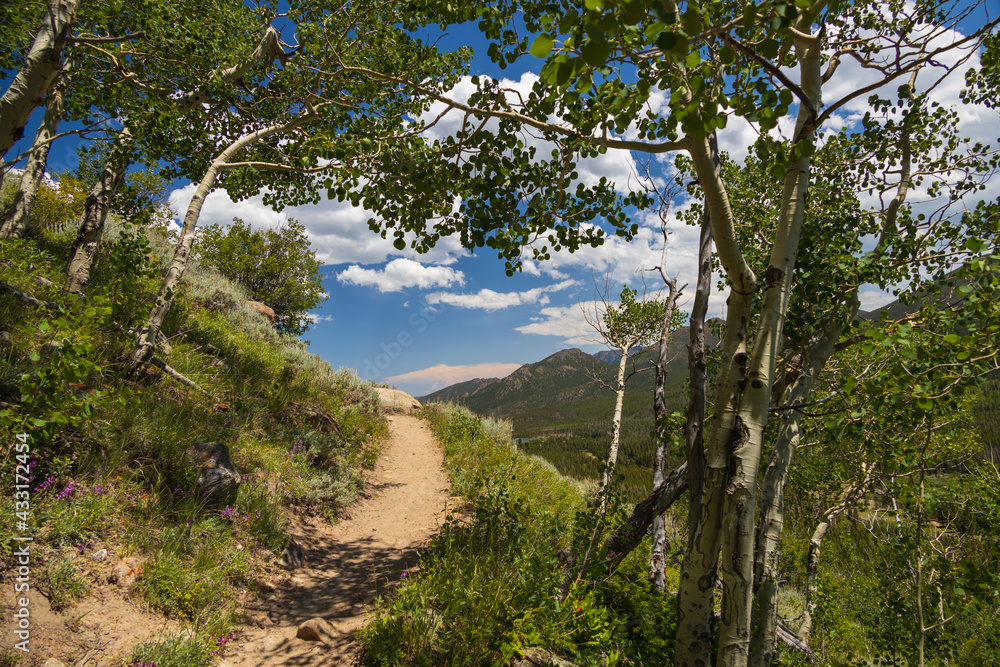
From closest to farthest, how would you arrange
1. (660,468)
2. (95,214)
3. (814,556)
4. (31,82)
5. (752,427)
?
(752,427) < (31,82) < (95,214) < (660,468) < (814,556)

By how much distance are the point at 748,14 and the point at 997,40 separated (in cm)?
542

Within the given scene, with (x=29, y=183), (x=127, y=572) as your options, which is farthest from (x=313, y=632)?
(x=29, y=183)

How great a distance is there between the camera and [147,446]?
4.70 meters

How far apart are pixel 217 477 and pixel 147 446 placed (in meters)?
0.89

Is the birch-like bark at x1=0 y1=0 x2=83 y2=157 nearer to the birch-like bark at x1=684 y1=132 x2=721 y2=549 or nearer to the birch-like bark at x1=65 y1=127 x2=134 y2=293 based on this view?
the birch-like bark at x1=65 y1=127 x2=134 y2=293

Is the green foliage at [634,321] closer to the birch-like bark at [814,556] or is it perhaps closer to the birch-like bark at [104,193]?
the birch-like bark at [814,556]

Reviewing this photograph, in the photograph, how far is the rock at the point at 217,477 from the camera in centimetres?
488

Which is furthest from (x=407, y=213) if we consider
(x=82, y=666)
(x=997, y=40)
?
(x=997, y=40)

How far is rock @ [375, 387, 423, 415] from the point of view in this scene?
16.8 metres

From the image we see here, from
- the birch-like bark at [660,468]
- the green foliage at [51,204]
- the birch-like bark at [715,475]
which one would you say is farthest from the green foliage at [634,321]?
the green foliage at [51,204]

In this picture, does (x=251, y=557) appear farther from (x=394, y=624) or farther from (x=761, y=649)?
(x=761, y=649)

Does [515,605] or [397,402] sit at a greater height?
[397,402]

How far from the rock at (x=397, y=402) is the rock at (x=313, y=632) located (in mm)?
12514

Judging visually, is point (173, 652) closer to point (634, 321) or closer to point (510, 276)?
point (510, 276)
